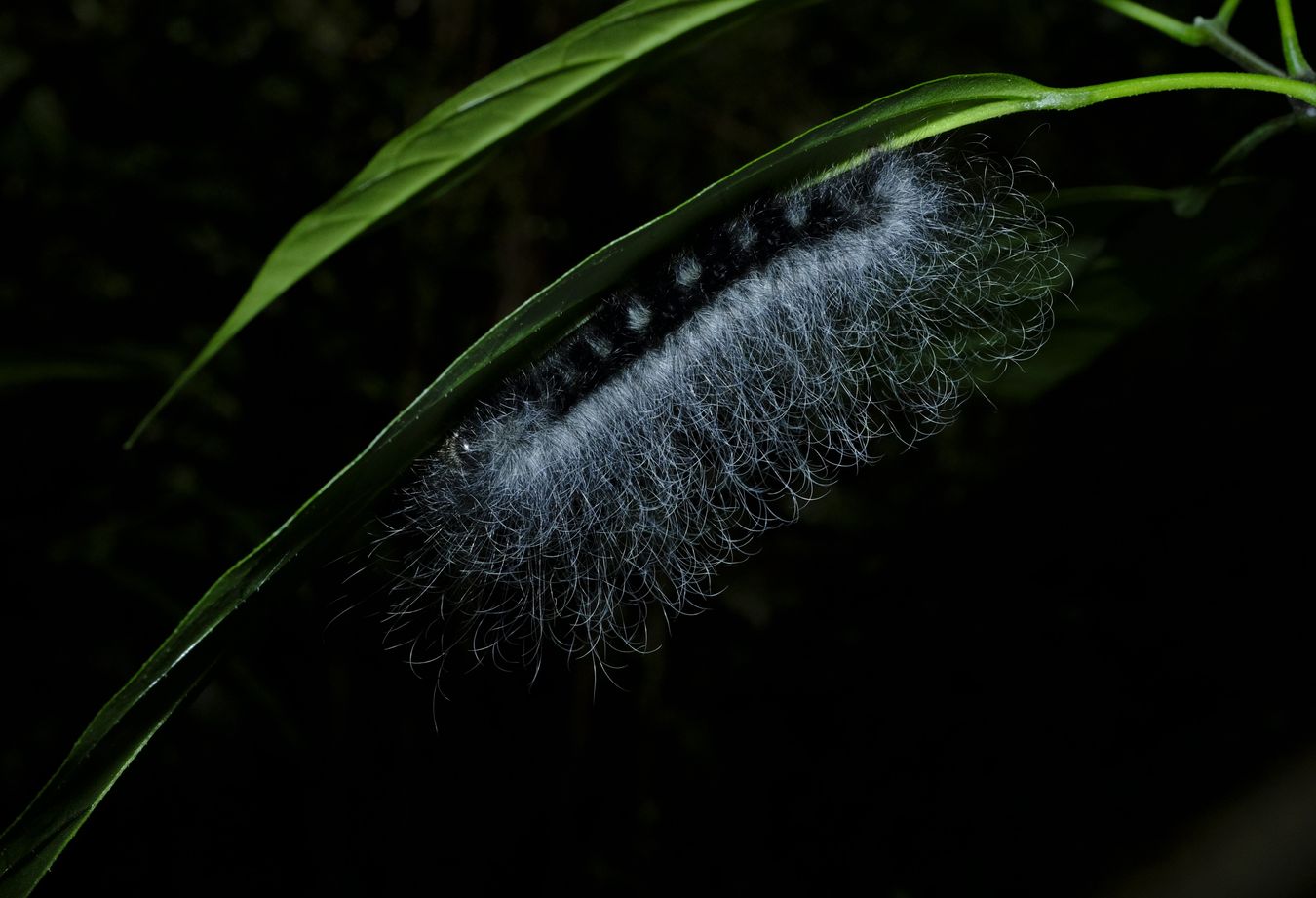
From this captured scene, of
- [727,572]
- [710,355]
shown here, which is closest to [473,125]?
[710,355]

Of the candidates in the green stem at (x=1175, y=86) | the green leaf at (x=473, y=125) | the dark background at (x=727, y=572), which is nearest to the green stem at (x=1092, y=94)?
the green stem at (x=1175, y=86)

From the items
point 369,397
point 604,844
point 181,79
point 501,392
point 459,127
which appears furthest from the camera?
point 604,844

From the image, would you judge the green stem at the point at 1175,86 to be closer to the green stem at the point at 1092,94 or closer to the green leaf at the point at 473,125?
the green stem at the point at 1092,94

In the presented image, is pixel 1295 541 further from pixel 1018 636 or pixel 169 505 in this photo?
pixel 169 505

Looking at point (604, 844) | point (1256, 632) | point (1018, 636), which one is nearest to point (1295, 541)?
point (1256, 632)

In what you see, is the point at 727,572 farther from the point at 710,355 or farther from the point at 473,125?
the point at 473,125
